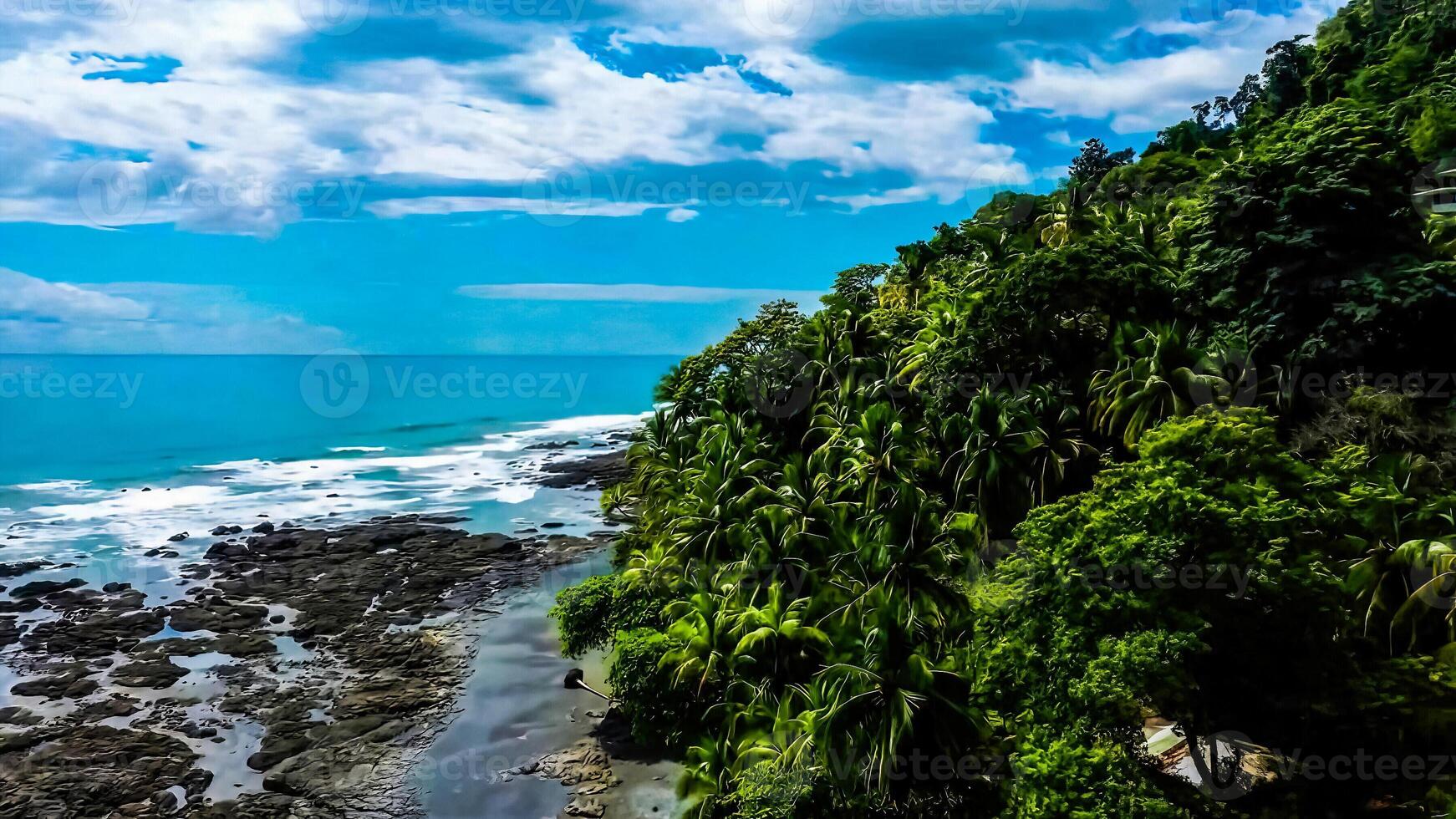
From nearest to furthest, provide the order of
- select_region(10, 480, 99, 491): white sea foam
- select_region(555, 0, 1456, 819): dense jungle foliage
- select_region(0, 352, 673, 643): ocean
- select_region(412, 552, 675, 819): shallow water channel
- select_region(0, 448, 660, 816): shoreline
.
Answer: select_region(555, 0, 1456, 819): dense jungle foliage, select_region(412, 552, 675, 819): shallow water channel, select_region(0, 448, 660, 816): shoreline, select_region(0, 352, 673, 643): ocean, select_region(10, 480, 99, 491): white sea foam

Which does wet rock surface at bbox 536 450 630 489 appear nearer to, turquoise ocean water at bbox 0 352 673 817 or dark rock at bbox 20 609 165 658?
turquoise ocean water at bbox 0 352 673 817

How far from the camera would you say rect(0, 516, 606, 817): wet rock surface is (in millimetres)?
24625

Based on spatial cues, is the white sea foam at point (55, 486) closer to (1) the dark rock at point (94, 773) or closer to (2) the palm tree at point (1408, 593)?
(1) the dark rock at point (94, 773)

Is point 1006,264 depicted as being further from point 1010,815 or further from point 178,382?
point 178,382

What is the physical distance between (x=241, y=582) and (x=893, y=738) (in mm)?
36787

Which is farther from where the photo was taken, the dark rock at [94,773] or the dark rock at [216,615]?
the dark rock at [216,615]

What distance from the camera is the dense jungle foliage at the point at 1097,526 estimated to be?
15.8m

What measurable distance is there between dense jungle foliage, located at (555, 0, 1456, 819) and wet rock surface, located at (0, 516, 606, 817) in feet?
24.7

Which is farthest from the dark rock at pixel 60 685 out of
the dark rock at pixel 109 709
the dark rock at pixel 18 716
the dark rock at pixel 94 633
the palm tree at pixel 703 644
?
the palm tree at pixel 703 644

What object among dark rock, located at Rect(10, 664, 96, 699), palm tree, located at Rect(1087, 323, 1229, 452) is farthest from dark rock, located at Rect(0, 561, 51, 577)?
palm tree, located at Rect(1087, 323, 1229, 452)

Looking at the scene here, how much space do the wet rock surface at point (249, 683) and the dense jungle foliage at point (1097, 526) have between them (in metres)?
7.54

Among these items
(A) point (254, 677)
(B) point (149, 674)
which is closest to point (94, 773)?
(A) point (254, 677)

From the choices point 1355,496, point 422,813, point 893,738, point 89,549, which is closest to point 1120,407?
point 1355,496

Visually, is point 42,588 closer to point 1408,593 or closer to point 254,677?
point 254,677
